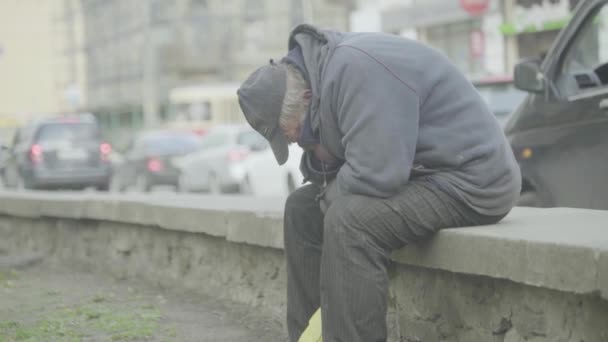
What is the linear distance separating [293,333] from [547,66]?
2.58m

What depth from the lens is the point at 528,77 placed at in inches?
245

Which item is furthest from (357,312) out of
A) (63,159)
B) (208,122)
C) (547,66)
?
(208,122)

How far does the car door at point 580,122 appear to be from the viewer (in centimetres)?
573

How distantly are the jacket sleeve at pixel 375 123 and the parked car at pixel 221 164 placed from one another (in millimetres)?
14705

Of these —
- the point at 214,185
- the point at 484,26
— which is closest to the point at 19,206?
the point at 214,185

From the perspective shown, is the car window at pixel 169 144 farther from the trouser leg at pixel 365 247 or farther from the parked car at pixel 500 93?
the trouser leg at pixel 365 247

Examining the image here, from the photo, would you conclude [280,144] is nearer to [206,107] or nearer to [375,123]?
[375,123]

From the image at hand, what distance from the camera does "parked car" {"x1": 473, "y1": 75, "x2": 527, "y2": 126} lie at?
474 inches

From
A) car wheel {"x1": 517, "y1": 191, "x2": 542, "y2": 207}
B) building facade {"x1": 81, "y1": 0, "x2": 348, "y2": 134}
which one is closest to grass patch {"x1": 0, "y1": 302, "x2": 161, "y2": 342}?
car wheel {"x1": 517, "y1": 191, "x2": 542, "y2": 207}

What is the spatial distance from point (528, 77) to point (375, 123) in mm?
2715

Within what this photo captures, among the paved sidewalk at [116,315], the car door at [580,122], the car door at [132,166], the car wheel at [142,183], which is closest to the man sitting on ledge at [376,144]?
the paved sidewalk at [116,315]

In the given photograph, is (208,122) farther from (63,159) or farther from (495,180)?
(495,180)

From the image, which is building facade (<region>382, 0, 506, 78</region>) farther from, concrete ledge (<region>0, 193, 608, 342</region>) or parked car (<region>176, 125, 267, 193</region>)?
concrete ledge (<region>0, 193, 608, 342</region>)

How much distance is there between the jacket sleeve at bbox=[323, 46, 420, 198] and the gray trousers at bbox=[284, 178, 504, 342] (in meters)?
0.08
